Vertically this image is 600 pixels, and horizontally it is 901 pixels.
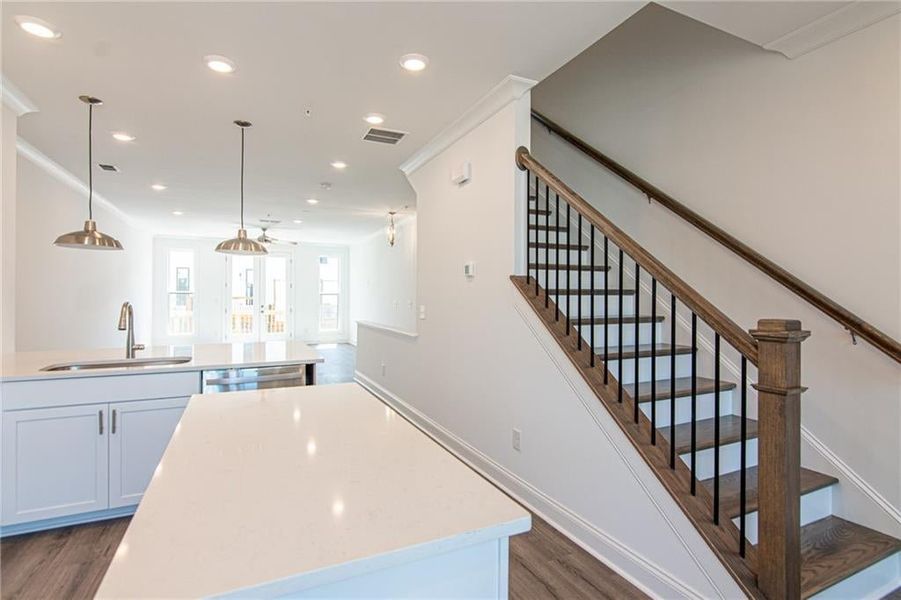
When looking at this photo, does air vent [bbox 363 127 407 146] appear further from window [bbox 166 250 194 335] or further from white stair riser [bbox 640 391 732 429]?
window [bbox 166 250 194 335]

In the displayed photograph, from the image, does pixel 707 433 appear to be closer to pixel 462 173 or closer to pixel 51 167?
pixel 462 173

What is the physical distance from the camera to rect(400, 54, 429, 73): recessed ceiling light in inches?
96.6

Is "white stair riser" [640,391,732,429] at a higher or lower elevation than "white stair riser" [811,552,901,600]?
higher

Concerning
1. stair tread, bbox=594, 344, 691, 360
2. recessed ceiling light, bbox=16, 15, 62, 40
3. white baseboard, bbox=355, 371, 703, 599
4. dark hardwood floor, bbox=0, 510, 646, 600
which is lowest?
dark hardwood floor, bbox=0, 510, 646, 600

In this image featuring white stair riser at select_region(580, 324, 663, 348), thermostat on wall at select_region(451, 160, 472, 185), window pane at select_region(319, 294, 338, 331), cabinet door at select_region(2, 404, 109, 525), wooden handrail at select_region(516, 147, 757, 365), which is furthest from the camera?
window pane at select_region(319, 294, 338, 331)

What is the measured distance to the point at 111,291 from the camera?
6.18m

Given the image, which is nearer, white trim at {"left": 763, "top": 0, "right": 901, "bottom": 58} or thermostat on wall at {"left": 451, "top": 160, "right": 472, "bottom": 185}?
white trim at {"left": 763, "top": 0, "right": 901, "bottom": 58}

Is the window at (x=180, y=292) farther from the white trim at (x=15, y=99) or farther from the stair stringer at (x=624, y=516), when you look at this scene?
the stair stringer at (x=624, y=516)

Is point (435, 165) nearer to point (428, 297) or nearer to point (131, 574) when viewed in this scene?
point (428, 297)

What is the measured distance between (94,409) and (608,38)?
4.19m

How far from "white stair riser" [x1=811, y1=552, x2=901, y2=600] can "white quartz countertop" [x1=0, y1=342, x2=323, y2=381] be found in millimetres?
2814

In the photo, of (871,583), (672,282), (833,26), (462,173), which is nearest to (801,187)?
(833,26)

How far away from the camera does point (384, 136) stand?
3.72 meters

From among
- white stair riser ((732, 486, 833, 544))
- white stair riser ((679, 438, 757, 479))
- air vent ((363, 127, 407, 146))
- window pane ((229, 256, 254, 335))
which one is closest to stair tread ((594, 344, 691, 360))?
white stair riser ((679, 438, 757, 479))
